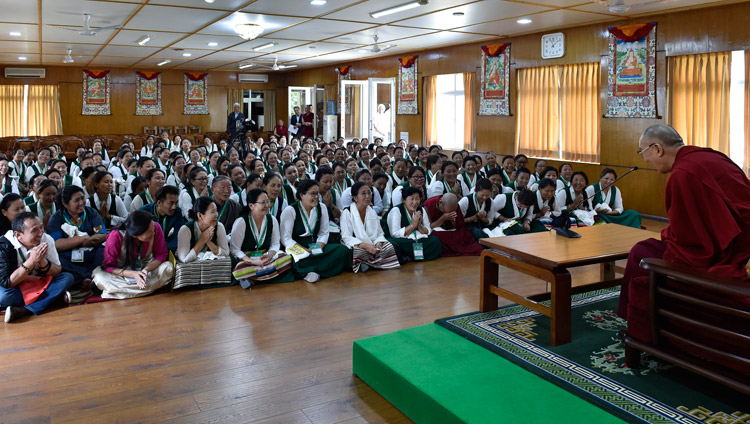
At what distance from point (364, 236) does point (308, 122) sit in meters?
10.1

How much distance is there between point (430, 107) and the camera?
40.0ft

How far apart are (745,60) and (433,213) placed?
4.04 metres

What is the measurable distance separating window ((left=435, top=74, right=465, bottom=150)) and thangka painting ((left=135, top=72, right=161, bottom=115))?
29.5 feet

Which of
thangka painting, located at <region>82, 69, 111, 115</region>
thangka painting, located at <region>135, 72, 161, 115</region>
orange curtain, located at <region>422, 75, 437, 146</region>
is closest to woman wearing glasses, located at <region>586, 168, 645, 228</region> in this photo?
orange curtain, located at <region>422, 75, 437, 146</region>

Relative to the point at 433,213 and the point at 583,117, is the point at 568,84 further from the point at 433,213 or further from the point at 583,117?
the point at 433,213

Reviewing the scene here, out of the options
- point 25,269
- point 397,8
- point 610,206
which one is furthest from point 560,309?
point 397,8

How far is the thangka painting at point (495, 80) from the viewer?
10.0 meters

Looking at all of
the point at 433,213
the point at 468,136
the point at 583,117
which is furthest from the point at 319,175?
the point at 468,136

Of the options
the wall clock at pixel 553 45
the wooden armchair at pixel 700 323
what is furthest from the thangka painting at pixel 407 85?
the wooden armchair at pixel 700 323

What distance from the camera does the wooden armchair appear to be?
241cm

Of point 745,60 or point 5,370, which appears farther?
point 745,60

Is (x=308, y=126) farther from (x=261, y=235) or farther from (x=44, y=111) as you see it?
(x=261, y=235)

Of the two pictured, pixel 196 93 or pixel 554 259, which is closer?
pixel 554 259

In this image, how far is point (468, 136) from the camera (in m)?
11.3
